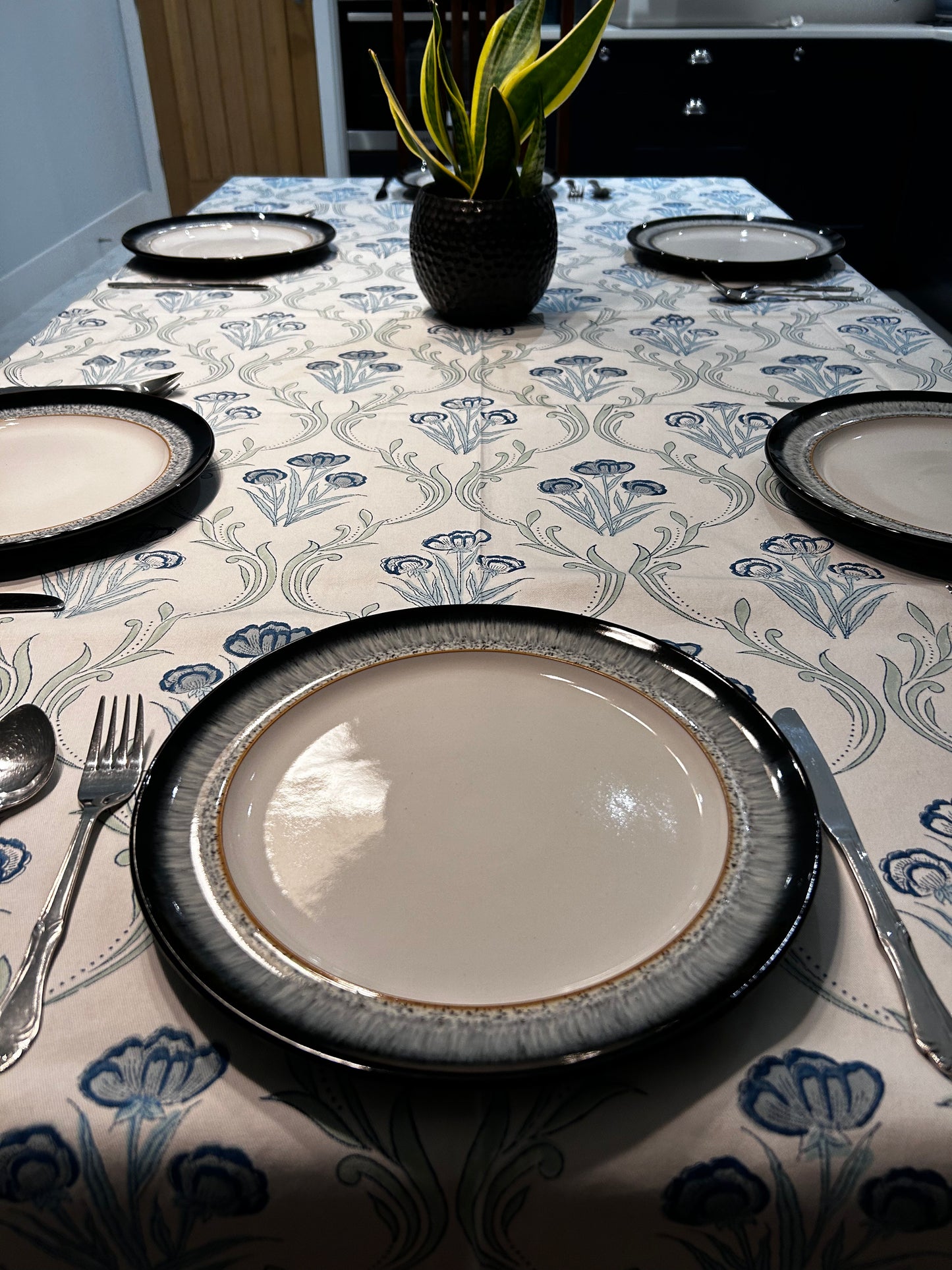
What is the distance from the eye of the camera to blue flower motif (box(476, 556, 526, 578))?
0.59 meters

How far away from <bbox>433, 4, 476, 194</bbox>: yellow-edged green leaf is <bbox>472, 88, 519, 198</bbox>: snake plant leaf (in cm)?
1

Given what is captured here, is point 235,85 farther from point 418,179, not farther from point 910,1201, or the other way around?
point 910,1201

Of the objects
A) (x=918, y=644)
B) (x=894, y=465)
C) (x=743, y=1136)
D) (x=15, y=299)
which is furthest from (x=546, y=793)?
(x=15, y=299)

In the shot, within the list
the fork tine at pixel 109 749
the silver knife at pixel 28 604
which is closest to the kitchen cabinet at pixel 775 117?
the silver knife at pixel 28 604

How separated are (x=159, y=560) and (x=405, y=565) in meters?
0.16

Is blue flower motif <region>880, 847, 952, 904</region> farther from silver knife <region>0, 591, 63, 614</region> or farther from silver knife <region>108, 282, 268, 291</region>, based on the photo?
silver knife <region>108, 282, 268, 291</region>

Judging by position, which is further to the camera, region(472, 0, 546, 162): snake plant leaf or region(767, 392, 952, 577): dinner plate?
region(472, 0, 546, 162): snake plant leaf

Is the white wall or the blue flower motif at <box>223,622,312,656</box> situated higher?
the blue flower motif at <box>223,622,312,656</box>

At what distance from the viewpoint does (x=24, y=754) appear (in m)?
0.44

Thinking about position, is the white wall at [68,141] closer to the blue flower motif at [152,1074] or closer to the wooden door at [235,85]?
the wooden door at [235,85]

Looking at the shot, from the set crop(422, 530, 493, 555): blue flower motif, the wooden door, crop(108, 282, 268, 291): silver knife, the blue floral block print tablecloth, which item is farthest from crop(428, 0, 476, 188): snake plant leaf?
the wooden door

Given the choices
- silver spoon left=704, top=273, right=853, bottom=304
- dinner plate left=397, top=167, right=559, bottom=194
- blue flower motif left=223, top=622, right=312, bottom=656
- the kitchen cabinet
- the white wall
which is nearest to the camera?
blue flower motif left=223, top=622, right=312, bottom=656

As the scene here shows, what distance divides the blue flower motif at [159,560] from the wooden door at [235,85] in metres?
3.33

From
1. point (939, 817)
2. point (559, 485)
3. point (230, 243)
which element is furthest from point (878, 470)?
point (230, 243)
